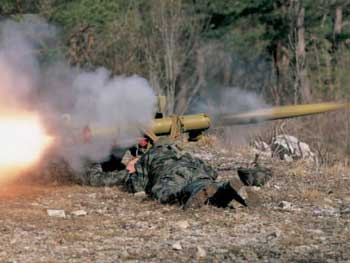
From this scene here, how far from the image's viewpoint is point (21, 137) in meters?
13.0

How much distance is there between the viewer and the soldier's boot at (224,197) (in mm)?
11250

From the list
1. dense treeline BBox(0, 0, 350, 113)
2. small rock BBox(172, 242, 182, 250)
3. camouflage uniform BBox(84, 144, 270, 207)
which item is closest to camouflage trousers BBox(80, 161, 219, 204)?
camouflage uniform BBox(84, 144, 270, 207)

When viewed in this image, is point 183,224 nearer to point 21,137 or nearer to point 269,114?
point 21,137

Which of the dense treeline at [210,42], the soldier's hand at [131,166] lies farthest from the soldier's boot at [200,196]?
the dense treeline at [210,42]

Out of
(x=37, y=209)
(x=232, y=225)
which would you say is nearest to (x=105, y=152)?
(x=37, y=209)

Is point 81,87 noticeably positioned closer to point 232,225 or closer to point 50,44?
point 232,225

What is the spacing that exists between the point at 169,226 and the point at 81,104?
10.4 ft

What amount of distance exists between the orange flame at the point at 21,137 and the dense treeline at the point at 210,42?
32.0 feet

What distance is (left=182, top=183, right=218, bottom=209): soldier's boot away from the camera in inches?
448

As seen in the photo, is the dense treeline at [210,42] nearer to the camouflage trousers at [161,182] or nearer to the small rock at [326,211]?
the camouflage trousers at [161,182]

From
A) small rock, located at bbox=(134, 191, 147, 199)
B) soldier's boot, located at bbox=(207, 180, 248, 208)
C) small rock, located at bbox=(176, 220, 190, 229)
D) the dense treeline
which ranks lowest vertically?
small rock, located at bbox=(176, 220, 190, 229)

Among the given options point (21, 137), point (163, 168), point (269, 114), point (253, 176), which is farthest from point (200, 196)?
point (269, 114)

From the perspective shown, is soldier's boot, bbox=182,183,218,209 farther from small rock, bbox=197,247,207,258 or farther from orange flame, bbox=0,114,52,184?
orange flame, bbox=0,114,52,184

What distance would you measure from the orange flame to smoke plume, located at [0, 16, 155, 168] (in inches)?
5.2
